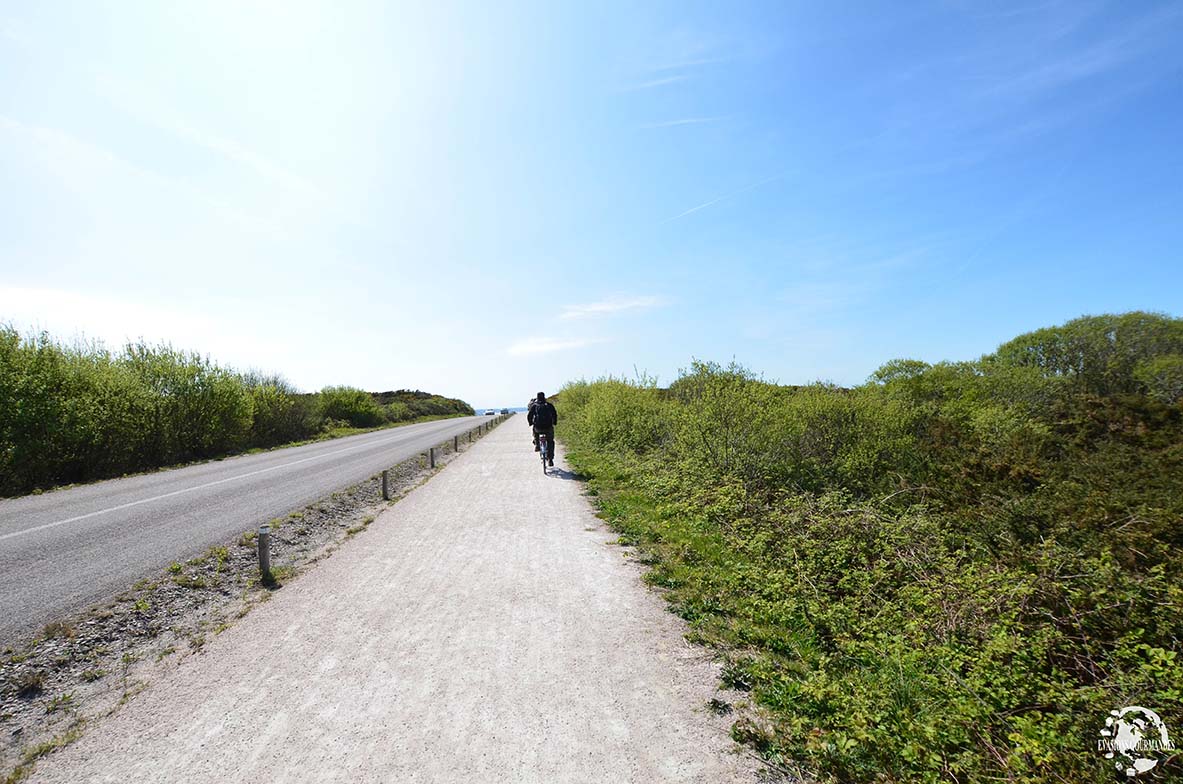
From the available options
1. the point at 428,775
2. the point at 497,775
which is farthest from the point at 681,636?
the point at 428,775

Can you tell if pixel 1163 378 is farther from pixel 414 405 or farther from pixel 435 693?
pixel 414 405

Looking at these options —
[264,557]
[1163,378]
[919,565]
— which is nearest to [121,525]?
[264,557]

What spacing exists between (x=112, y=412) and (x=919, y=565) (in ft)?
73.7

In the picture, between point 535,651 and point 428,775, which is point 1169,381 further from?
point 428,775

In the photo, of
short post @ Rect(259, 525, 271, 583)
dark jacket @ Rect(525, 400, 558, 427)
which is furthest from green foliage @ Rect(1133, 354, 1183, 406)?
short post @ Rect(259, 525, 271, 583)

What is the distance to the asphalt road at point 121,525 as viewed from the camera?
554 centimetres

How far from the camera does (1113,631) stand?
368 centimetres

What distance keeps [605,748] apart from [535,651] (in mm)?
1335

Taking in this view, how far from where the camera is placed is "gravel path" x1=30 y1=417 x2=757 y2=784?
2.83 meters

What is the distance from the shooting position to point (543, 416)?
571 inches

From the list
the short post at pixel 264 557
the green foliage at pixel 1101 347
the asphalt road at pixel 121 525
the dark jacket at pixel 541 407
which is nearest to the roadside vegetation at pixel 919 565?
the dark jacket at pixel 541 407

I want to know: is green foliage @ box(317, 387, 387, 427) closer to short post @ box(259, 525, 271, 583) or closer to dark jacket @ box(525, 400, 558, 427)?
dark jacket @ box(525, 400, 558, 427)

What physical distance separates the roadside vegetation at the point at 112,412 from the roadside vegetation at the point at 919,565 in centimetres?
1549

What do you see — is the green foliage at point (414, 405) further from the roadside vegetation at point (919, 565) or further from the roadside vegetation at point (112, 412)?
the roadside vegetation at point (919, 565)
